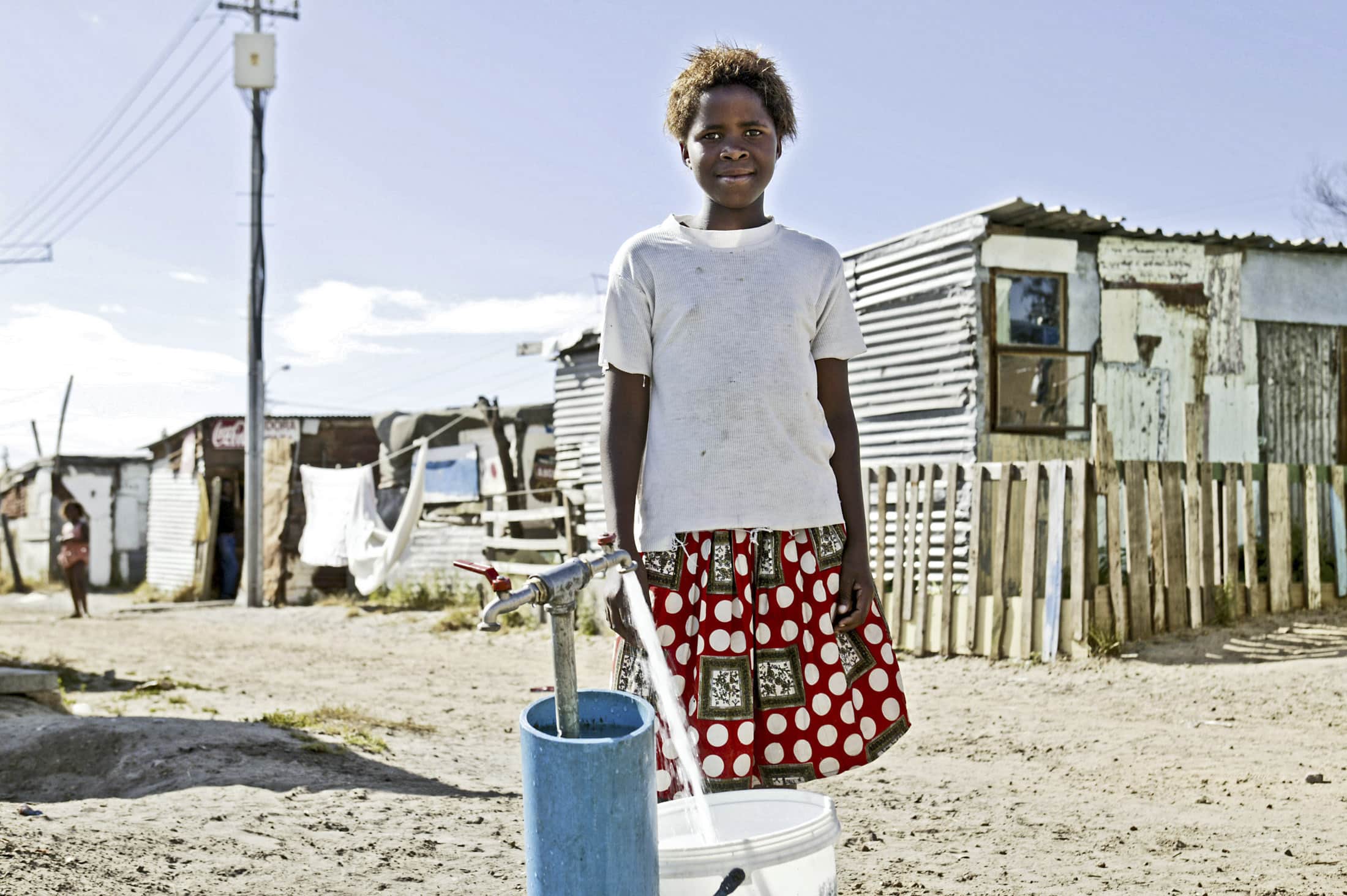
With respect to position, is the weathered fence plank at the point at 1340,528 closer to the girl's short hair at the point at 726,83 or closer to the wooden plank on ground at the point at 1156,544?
the wooden plank on ground at the point at 1156,544

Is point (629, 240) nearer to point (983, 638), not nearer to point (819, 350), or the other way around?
point (819, 350)

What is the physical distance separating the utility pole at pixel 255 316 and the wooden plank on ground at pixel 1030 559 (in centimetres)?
1146

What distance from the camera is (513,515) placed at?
1284 cm

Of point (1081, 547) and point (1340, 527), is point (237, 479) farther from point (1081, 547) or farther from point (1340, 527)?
point (1340, 527)

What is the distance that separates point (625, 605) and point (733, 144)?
0.85 metres

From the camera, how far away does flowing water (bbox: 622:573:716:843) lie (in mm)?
1931

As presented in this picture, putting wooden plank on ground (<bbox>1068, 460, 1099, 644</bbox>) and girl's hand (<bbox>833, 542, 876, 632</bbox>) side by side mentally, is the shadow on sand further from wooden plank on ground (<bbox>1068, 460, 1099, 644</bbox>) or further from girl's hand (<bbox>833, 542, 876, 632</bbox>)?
A: wooden plank on ground (<bbox>1068, 460, 1099, 644</bbox>)

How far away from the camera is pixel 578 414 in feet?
46.8

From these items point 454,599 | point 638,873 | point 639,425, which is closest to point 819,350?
point 639,425

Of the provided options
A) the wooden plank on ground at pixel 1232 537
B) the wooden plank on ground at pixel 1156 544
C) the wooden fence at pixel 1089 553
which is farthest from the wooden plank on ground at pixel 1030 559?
the wooden plank on ground at pixel 1232 537

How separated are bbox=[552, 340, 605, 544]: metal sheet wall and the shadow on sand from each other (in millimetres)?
8842

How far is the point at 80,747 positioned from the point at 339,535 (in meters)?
11.0

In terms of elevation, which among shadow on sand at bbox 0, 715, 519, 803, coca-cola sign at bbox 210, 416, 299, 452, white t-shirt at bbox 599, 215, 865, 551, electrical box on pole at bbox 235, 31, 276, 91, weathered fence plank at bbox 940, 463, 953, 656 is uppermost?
electrical box on pole at bbox 235, 31, 276, 91

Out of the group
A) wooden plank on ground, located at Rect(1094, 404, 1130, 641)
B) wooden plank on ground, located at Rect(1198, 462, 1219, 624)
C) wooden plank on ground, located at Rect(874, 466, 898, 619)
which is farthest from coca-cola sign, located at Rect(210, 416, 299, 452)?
wooden plank on ground, located at Rect(1198, 462, 1219, 624)
